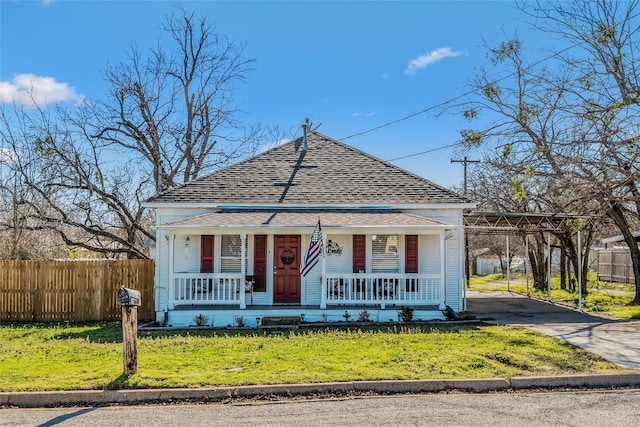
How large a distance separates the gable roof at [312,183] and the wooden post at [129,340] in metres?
7.68

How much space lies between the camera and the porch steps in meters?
12.7

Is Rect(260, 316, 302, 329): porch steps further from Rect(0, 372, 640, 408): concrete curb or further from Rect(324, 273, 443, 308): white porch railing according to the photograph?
Rect(0, 372, 640, 408): concrete curb

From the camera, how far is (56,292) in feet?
48.3

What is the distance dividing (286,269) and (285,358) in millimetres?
6417

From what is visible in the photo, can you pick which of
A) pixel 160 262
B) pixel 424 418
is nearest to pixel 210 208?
pixel 160 262

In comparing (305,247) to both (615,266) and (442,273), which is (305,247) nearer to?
(442,273)

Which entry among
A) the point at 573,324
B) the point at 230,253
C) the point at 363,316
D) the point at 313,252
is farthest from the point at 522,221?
the point at 230,253

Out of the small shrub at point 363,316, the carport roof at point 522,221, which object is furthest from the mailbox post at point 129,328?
the carport roof at point 522,221

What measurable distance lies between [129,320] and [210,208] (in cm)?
776

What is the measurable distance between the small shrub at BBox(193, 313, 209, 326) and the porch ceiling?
7.78ft

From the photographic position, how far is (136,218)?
2278 cm

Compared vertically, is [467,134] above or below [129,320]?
above

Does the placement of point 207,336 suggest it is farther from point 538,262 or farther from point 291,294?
point 538,262

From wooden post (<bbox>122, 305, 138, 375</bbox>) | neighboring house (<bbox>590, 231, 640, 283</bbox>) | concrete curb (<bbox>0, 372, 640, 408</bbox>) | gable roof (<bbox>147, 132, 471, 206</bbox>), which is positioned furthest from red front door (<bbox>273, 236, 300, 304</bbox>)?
neighboring house (<bbox>590, 231, 640, 283</bbox>)
